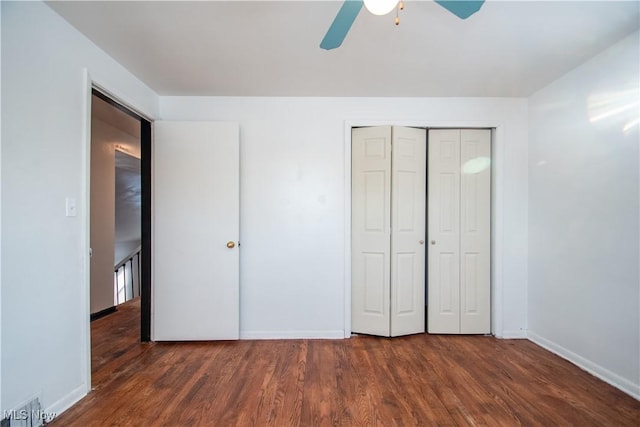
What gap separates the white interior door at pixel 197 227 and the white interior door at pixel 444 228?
190 cm

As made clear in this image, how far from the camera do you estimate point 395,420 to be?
166 cm

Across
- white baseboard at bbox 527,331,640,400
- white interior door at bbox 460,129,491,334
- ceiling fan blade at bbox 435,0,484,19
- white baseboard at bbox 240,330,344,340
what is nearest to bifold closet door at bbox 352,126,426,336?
white baseboard at bbox 240,330,344,340

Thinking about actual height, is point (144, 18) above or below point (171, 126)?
above

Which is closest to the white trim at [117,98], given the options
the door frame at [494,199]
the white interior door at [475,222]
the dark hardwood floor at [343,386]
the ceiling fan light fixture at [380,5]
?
the door frame at [494,199]

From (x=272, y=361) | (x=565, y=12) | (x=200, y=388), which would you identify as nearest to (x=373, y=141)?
(x=565, y=12)

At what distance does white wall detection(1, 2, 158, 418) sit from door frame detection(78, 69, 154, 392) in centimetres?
1

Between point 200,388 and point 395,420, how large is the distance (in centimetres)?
127

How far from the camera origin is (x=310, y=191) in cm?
286

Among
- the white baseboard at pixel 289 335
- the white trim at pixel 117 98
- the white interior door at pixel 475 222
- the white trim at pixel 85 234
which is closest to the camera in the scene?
the white trim at pixel 85 234

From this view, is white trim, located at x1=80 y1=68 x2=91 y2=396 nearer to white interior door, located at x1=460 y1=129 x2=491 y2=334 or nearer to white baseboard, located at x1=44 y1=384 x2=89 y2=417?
white baseboard, located at x1=44 y1=384 x2=89 y2=417

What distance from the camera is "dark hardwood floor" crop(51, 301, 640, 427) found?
1694 mm

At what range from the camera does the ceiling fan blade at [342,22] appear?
1244 millimetres

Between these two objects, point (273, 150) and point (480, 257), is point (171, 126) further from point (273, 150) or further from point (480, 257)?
point (480, 257)

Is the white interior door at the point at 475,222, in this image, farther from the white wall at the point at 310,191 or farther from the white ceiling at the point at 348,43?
the white ceiling at the point at 348,43
